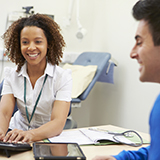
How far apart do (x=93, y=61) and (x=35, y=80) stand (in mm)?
1355

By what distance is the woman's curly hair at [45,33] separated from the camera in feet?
5.48

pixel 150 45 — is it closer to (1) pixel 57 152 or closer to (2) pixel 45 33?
(1) pixel 57 152

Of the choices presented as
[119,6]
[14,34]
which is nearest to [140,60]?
[14,34]

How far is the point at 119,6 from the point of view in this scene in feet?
9.95

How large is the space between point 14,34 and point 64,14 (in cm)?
164

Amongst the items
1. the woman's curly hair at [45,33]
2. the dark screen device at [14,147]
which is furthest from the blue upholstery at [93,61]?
the dark screen device at [14,147]

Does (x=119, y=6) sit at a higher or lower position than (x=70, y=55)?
higher

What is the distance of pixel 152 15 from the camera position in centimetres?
70

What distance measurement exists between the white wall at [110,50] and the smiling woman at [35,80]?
1.23 metres

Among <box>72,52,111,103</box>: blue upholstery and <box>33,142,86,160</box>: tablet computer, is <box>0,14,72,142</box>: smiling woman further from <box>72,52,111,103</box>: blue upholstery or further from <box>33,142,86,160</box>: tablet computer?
<box>72,52,111,103</box>: blue upholstery

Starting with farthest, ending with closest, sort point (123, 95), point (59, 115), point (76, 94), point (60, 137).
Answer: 1. point (123, 95)
2. point (76, 94)
3. point (59, 115)
4. point (60, 137)

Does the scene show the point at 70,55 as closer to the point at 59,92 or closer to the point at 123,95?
the point at 123,95

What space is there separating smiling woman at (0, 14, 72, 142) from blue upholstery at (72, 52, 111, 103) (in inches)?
35.6

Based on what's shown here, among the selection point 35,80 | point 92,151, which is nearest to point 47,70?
point 35,80
